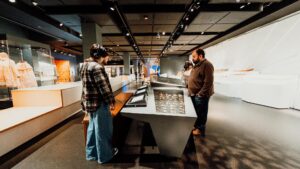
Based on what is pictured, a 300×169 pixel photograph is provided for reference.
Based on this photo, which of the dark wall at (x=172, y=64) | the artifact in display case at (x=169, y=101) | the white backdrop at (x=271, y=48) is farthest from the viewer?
the dark wall at (x=172, y=64)

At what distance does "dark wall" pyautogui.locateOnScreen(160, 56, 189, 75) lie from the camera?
642 inches

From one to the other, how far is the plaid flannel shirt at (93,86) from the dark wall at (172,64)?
1509 centimetres

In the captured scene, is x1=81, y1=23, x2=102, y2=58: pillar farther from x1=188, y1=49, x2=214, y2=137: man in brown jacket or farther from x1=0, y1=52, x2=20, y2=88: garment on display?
x1=188, y1=49, x2=214, y2=137: man in brown jacket

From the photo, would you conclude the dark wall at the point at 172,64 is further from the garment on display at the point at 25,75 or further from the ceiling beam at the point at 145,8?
the garment on display at the point at 25,75

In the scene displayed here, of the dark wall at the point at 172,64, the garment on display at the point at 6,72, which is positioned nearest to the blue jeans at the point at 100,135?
the garment on display at the point at 6,72

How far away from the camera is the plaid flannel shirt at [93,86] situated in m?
1.71

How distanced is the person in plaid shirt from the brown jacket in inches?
63.4

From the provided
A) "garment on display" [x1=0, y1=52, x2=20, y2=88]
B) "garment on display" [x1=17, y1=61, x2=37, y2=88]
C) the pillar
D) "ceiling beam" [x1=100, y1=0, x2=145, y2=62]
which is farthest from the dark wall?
"garment on display" [x1=0, y1=52, x2=20, y2=88]

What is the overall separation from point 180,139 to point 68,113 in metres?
3.45

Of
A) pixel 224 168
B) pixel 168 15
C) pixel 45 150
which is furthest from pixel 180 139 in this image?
pixel 168 15

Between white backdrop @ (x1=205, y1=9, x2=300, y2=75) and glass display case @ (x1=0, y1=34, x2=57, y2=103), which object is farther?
white backdrop @ (x1=205, y1=9, x2=300, y2=75)

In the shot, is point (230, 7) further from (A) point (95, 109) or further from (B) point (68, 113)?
(B) point (68, 113)

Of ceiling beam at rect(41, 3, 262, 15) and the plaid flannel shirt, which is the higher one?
ceiling beam at rect(41, 3, 262, 15)

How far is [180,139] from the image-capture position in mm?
1798
